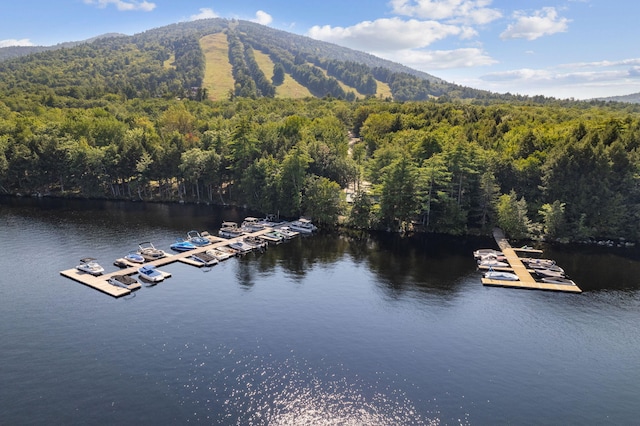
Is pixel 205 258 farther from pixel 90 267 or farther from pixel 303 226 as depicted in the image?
pixel 303 226

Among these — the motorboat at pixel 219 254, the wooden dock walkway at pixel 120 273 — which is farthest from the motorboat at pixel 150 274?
the motorboat at pixel 219 254

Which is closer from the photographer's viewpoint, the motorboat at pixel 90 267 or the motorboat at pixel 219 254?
the motorboat at pixel 90 267

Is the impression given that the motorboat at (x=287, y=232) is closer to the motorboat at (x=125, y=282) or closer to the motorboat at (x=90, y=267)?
the motorboat at (x=125, y=282)

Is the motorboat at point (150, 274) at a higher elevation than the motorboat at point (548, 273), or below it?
higher

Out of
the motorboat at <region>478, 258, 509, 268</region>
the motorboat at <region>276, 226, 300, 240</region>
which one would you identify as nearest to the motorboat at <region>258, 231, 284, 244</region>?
the motorboat at <region>276, 226, 300, 240</region>

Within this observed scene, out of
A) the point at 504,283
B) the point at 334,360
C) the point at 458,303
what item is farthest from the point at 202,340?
the point at 504,283

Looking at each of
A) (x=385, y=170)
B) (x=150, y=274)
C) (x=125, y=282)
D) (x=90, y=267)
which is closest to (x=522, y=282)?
(x=385, y=170)

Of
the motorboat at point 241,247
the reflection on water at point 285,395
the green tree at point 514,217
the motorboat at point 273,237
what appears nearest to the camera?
the reflection on water at point 285,395

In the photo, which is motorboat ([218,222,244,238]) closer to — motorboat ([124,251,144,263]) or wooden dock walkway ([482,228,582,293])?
motorboat ([124,251,144,263])
